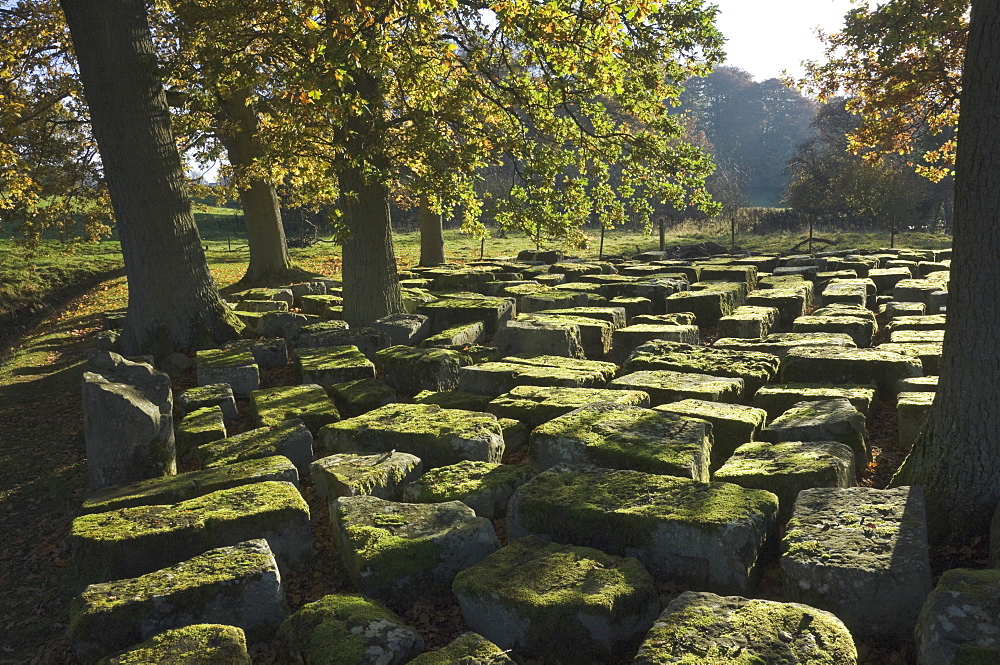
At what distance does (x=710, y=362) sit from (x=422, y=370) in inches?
117

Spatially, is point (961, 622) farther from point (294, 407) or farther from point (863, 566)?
point (294, 407)

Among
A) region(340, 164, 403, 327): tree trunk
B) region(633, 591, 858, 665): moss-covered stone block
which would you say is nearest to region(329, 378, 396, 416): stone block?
region(340, 164, 403, 327): tree trunk

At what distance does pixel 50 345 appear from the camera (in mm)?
13477

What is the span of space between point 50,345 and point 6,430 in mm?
5655

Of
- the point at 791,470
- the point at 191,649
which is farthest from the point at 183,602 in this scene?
the point at 791,470

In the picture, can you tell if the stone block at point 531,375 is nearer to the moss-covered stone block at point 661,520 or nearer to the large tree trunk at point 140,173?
the moss-covered stone block at point 661,520

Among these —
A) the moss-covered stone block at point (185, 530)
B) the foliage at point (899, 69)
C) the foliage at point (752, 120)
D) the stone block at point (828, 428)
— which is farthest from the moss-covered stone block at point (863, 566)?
the foliage at point (752, 120)

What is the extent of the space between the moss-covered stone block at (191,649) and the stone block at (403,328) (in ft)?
21.2

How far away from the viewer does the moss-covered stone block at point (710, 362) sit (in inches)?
279

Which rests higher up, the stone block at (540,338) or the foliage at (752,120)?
the foliage at (752,120)

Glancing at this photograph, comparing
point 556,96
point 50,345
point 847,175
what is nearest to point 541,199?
point 556,96

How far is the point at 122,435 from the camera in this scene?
589cm

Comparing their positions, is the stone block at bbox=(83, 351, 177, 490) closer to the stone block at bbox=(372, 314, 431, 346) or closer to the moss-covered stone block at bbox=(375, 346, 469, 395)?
the moss-covered stone block at bbox=(375, 346, 469, 395)

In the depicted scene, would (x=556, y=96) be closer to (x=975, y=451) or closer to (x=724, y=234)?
(x=975, y=451)
